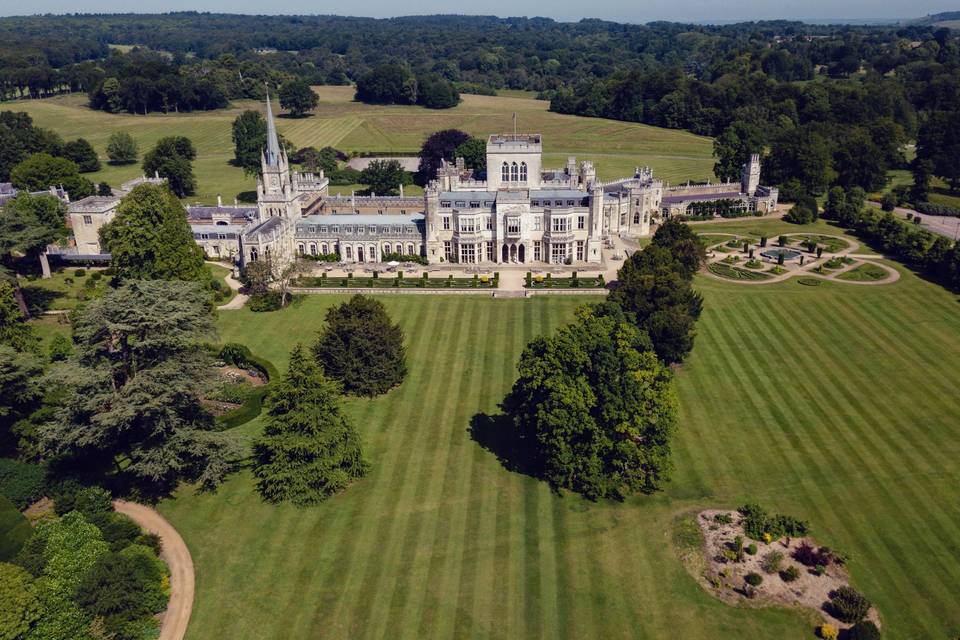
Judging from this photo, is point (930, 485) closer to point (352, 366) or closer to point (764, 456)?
point (764, 456)

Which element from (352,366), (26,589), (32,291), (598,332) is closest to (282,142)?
(32,291)

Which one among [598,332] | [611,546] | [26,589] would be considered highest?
[598,332]

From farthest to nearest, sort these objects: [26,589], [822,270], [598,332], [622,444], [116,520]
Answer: [822,270], [598,332], [622,444], [116,520], [26,589]

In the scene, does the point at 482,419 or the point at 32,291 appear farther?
the point at 32,291

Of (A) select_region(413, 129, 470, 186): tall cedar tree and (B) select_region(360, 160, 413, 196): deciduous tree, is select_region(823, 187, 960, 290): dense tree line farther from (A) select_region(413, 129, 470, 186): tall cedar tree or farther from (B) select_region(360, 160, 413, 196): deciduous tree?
(B) select_region(360, 160, 413, 196): deciduous tree

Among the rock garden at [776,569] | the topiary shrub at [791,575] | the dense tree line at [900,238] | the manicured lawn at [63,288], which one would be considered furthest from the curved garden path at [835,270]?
the manicured lawn at [63,288]

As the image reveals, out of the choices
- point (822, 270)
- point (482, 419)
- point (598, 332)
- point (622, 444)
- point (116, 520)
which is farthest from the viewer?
point (822, 270)

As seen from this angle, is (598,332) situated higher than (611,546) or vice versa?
(598,332)
